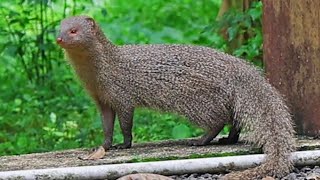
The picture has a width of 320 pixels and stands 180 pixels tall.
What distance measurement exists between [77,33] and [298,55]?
1154 millimetres

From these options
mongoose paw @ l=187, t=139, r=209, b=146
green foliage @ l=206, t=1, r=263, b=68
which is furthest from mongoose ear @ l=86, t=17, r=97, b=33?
green foliage @ l=206, t=1, r=263, b=68

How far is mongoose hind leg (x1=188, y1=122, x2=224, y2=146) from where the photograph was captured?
4.65 metres

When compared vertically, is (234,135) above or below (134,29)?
below

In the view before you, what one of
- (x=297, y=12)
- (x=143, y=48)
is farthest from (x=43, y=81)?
(x=297, y=12)

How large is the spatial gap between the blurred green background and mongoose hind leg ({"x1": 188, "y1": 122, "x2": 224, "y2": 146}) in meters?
0.67

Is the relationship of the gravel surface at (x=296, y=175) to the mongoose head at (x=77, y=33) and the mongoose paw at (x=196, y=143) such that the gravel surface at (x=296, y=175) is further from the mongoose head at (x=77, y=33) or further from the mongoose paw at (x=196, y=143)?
the mongoose head at (x=77, y=33)

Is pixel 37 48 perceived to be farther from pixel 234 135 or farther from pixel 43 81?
pixel 234 135

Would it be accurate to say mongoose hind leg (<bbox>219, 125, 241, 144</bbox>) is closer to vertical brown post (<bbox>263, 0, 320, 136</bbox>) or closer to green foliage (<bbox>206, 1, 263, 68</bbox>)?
vertical brown post (<bbox>263, 0, 320, 136</bbox>)

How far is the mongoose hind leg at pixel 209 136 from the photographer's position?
15.2ft

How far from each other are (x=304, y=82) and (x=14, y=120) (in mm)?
2943

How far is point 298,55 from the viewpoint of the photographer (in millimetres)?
4699

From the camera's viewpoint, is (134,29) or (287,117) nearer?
(287,117)

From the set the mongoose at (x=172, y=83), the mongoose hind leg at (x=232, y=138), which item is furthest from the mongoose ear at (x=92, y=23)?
the mongoose hind leg at (x=232, y=138)

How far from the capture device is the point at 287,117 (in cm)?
448
